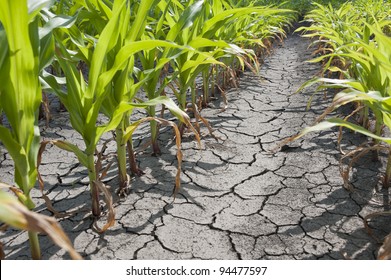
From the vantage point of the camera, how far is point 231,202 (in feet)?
4.84

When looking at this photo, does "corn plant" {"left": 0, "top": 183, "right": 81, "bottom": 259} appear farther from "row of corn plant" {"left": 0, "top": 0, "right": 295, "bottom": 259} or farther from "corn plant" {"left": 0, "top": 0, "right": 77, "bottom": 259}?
"corn plant" {"left": 0, "top": 0, "right": 77, "bottom": 259}

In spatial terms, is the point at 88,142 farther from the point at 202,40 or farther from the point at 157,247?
the point at 202,40

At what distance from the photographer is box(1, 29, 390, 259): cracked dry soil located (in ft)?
4.00

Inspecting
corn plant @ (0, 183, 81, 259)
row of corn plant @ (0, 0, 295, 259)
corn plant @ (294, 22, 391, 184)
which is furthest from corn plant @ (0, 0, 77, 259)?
corn plant @ (294, 22, 391, 184)

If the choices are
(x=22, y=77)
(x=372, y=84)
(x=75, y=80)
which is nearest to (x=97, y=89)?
(x=75, y=80)

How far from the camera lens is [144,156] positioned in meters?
1.80

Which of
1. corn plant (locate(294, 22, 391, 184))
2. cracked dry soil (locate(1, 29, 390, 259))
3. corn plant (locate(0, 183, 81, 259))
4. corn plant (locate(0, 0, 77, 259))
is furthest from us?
cracked dry soil (locate(1, 29, 390, 259))

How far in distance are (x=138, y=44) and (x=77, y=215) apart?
25.7 inches

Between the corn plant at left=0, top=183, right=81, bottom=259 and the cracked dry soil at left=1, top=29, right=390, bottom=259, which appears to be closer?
the corn plant at left=0, top=183, right=81, bottom=259

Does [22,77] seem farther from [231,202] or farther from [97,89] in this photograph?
[231,202]

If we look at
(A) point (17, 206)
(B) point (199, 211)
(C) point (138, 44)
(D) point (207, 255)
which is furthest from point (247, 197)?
(A) point (17, 206)

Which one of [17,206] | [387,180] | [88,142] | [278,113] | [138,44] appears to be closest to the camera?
[17,206]

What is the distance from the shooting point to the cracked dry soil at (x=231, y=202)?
4.00 feet

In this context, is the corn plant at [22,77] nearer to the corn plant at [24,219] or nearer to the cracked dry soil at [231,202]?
the cracked dry soil at [231,202]
